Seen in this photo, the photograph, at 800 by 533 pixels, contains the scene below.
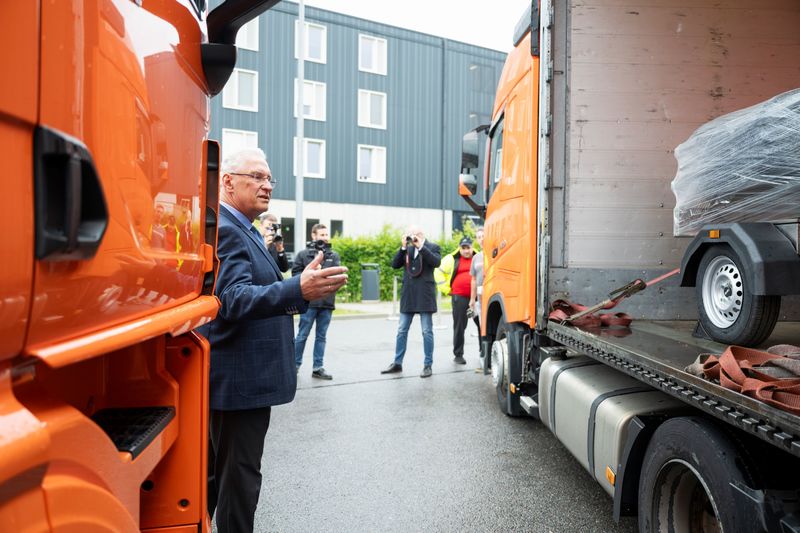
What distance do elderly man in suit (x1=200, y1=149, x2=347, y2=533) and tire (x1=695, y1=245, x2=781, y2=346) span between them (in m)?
1.94

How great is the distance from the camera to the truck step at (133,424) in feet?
4.29

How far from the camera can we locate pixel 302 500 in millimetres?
3465

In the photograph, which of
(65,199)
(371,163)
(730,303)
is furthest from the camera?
(371,163)

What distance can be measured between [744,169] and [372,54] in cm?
2237

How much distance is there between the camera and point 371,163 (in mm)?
23781

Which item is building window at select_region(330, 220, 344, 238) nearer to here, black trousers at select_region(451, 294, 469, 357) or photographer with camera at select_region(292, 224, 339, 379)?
black trousers at select_region(451, 294, 469, 357)

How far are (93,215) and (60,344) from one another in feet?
0.69

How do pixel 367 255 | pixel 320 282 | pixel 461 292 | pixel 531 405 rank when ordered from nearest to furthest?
1. pixel 320 282
2. pixel 531 405
3. pixel 461 292
4. pixel 367 255

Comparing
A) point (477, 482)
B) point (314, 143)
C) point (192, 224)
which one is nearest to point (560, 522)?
point (477, 482)

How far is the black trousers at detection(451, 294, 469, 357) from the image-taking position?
7.92m

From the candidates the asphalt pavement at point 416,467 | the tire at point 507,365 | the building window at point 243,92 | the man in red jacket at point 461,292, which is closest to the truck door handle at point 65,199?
the asphalt pavement at point 416,467

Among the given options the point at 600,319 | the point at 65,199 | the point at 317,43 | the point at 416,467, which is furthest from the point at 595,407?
the point at 317,43

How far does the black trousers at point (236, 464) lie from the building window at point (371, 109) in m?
21.9

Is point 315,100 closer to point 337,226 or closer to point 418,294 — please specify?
point 337,226
